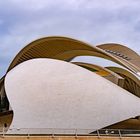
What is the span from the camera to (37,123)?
2211 cm

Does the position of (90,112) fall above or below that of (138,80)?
below

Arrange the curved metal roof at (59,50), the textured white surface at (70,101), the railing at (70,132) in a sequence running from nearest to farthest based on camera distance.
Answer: the railing at (70,132) < the textured white surface at (70,101) < the curved metal roof at (59,50)

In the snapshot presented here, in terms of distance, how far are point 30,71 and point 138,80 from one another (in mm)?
9516

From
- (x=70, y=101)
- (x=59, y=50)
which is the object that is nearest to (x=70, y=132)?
(x=70, y=101)

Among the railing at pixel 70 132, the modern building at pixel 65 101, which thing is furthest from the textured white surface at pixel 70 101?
the railing at pixel 70 132

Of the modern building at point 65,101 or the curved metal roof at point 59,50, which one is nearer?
the modern building at point 65,101

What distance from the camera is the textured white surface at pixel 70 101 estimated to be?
21.8m

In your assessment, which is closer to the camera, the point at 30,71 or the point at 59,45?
the point at 30,71

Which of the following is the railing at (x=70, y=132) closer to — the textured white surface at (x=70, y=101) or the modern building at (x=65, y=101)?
the modern building at (x=65, y=101)

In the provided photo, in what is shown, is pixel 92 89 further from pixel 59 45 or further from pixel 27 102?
pixel 59 45

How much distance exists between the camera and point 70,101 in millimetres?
22375

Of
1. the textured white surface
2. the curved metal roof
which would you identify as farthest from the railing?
the curved metal roof

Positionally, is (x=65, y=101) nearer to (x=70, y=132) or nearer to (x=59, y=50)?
(x=70, y=132)

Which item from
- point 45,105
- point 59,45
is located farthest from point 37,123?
point 59,45
